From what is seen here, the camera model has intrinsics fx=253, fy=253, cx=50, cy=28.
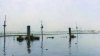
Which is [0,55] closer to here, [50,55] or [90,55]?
[50,55]

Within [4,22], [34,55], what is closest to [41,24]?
[4,22]

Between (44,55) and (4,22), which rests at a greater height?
(4,22)

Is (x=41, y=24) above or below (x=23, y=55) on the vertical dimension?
above

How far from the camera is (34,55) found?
41.8m

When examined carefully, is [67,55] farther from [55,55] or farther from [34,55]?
[34,55]

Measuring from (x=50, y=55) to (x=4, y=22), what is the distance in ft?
141

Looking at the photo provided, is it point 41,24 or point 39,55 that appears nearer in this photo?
point 39,55

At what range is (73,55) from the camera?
40375 millimetres

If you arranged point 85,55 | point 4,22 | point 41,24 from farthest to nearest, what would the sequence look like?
point 41,24 < point 4,22 < point 85,55

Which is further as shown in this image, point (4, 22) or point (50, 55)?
point (4, 22)

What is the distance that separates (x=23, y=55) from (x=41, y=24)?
171 ft

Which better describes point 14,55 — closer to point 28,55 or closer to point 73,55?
point 28,55

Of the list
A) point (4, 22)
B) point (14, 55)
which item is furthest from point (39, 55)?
point (4, 22)

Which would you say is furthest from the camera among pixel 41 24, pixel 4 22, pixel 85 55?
pixel 41 24
